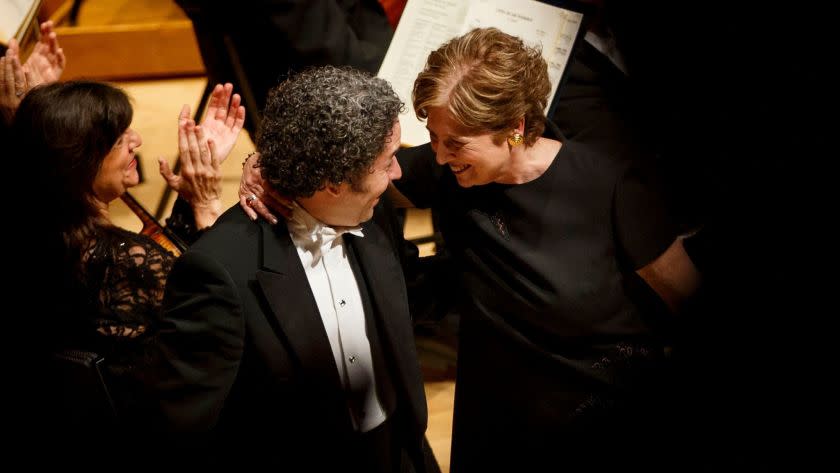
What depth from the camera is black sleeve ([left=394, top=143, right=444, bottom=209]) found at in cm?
213

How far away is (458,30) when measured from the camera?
92.4 inches

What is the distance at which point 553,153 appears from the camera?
6.35ft

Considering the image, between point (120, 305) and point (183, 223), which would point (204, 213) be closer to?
point (183, 223)

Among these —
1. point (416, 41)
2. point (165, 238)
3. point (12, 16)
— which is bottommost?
point (165, 238)

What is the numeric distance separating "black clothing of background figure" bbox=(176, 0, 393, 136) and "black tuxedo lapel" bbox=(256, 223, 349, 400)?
2.86 feet

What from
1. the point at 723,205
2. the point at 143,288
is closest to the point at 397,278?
the point at 143,288

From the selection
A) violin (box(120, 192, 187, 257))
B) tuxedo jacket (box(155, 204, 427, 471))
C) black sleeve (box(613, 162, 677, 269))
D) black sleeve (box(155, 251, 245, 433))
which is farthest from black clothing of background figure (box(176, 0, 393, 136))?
black sleeve (box(613, 162, 677, 269))

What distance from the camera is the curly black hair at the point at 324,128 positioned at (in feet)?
5.18

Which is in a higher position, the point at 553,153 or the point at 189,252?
the point at 553,153

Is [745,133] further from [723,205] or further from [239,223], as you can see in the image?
[239,223]

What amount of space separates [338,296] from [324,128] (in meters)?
0.46

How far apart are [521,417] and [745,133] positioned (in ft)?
4.02

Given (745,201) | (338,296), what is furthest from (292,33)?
(745,201)

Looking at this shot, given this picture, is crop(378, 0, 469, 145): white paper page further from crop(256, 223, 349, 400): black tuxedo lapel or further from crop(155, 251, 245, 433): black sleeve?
crop(155, 251, 245, 433): black sleeve
